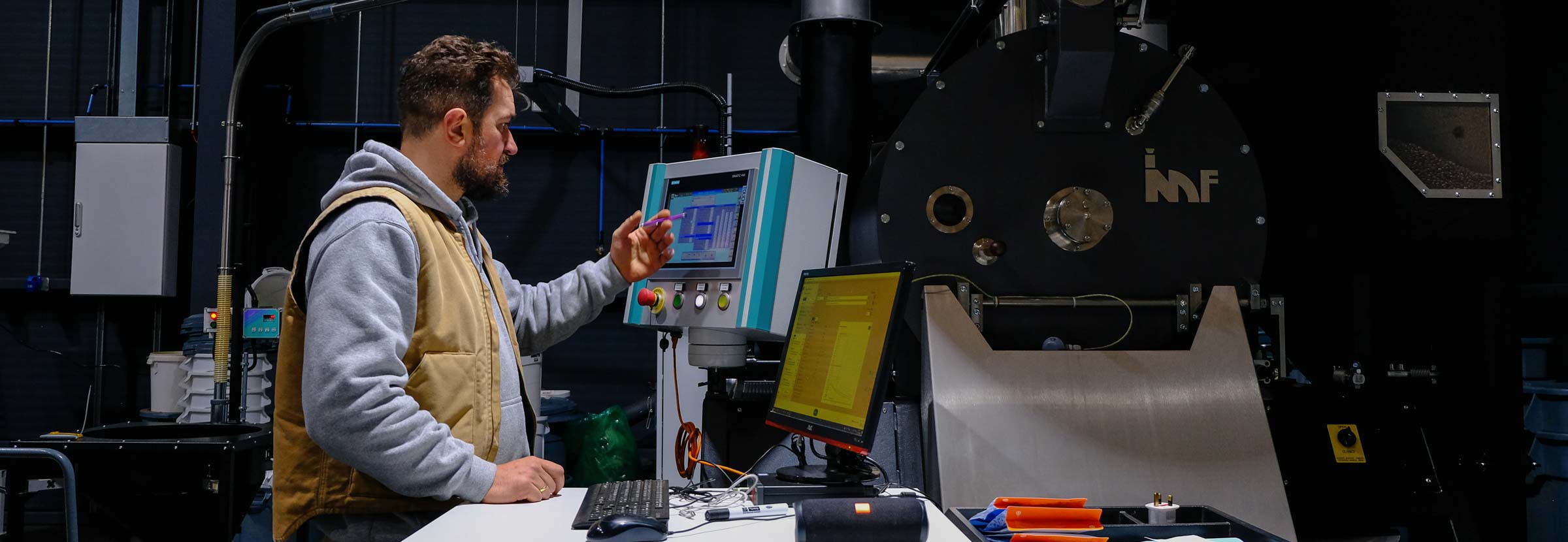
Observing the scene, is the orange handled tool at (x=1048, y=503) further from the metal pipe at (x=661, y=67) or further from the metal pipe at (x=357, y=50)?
the metal pipe at (x=357, y=50)

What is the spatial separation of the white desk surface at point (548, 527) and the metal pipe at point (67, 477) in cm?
129

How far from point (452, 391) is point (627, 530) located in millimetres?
423

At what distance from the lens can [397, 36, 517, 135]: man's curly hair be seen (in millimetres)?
1647

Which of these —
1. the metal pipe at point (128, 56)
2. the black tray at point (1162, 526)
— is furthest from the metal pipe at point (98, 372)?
the black tray at point (1162, 526)

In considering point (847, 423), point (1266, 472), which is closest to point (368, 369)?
point (847, 423)

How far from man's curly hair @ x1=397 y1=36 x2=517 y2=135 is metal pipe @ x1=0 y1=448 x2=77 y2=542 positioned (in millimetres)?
1270

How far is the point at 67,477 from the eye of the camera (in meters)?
2.17

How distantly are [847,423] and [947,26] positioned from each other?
4.65 metres

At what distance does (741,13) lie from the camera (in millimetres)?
5676

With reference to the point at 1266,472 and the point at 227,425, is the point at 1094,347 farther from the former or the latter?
the point at 227,425

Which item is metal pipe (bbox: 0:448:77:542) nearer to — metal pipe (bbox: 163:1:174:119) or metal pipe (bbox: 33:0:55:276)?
metal pipe (bbox: 163:1:174:119)

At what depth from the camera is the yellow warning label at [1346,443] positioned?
6.97 feet

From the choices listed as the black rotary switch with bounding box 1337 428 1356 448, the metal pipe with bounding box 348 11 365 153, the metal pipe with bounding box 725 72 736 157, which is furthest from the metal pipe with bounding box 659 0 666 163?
the black rotary switch with bounding box 1337 428 1356 448

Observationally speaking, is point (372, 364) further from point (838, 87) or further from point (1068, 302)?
point (838, 87)
